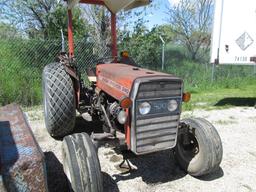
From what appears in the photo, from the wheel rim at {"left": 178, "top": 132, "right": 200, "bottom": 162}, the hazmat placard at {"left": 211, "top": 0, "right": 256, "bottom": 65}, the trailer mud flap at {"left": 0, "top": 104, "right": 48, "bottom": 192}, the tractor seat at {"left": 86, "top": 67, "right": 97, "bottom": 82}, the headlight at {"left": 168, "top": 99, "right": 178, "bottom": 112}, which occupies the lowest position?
the wheel rim at {"left": 178, "top": 132, "right": 200, "bottom": 162}

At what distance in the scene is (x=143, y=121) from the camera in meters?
3.22

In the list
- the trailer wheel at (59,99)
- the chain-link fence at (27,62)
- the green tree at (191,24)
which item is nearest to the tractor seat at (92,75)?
the trailer wheel at (59,99)

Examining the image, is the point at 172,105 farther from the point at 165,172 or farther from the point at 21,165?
the point at 21,165

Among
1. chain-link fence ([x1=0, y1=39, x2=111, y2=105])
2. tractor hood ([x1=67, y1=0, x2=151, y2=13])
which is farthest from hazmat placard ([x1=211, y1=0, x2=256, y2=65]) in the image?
tractor hood ([x1=67, y1=0, x2=151, y2=13])

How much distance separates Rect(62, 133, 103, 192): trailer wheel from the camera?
116 inches

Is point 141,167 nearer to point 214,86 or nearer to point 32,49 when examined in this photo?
point 32,49

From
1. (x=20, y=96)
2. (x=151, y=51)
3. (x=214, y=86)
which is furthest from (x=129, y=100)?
(x=214, y=86)

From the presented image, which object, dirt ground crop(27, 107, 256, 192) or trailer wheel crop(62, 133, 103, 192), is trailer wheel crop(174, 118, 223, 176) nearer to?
dirt ground crop(27, 107, 256, 192)

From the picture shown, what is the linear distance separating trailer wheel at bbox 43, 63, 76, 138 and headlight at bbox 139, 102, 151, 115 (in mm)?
1378

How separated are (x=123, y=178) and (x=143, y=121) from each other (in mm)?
910

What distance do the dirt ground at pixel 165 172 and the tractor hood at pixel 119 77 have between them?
984 millimetres

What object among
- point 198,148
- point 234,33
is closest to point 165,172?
point 198,148

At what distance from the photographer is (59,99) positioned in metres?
4.20

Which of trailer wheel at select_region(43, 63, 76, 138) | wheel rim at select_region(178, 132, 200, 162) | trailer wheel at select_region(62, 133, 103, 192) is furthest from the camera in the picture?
trailer wheel at select_region(43, 63, 76, 138)
